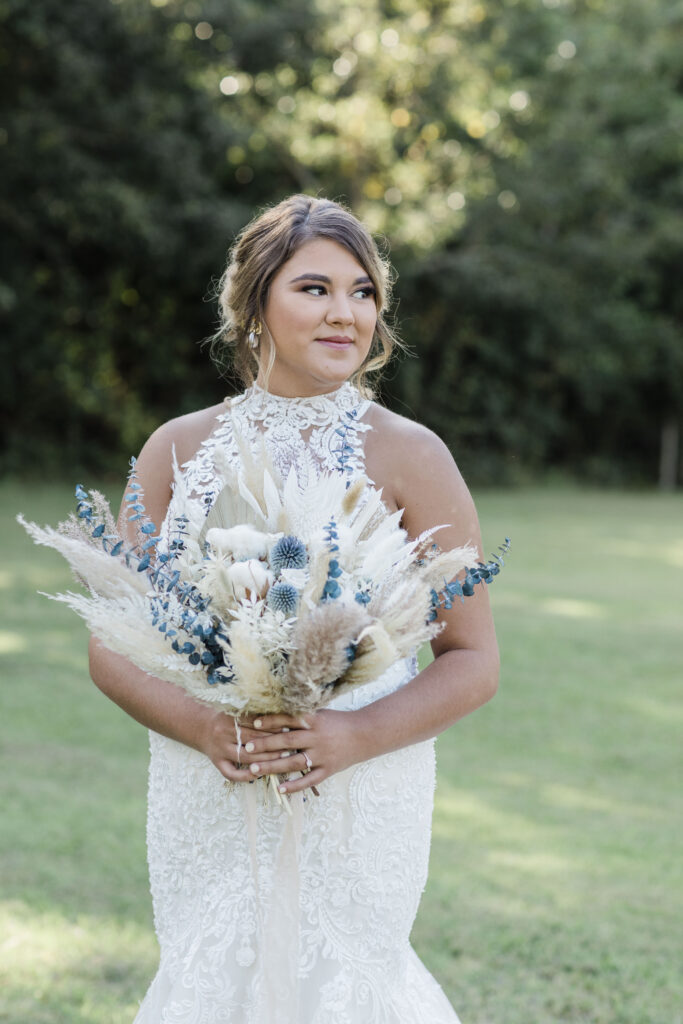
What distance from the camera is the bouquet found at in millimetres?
1812

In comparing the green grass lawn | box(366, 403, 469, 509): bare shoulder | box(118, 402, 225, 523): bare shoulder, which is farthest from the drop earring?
the green grass lawn

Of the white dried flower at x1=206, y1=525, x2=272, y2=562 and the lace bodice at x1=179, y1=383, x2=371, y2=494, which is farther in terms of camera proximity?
the lace bodice at x1=179, y1=383, x2=371, y2=494

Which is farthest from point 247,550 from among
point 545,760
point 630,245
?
point 630,245

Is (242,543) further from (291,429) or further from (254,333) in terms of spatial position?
(254,333)

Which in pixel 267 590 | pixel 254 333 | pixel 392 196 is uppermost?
pixel 392 196

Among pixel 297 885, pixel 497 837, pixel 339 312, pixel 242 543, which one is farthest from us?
pixel 497 837

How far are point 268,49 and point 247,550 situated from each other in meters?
22.0

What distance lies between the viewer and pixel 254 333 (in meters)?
2.63

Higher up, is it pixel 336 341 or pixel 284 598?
pixel 336 341

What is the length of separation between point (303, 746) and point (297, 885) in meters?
0.37

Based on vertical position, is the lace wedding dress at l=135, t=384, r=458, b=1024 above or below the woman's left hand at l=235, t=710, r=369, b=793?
below

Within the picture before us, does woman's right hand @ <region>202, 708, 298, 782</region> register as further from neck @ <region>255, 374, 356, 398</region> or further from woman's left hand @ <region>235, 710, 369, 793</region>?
neck @ <region>255, 374, 356, 398</region>

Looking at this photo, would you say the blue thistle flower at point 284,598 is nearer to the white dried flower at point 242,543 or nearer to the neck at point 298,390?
the white dried flower at point 242,543

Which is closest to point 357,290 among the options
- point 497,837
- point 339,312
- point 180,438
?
point 339,312
